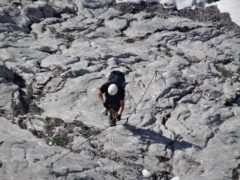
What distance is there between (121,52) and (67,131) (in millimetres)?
5601

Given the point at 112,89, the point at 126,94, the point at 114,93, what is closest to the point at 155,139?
the point at 114,93

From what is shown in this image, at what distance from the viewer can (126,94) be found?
55.3 ft

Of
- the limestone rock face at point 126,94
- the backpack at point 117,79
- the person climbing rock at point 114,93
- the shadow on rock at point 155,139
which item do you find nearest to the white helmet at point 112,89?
the person climbing rock at point 114,93

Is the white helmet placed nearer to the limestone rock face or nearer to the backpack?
the backpack

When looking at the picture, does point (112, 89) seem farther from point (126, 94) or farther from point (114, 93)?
point (126, 94)

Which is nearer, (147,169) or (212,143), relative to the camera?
(147,169)

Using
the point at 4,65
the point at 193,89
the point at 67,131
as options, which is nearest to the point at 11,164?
the point at 67,131

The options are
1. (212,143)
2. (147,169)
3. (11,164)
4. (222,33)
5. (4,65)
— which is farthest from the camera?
(222,33)

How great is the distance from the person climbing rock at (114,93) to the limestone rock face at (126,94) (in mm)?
614

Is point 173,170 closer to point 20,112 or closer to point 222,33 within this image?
point 20,112

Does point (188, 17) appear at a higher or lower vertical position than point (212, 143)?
higher

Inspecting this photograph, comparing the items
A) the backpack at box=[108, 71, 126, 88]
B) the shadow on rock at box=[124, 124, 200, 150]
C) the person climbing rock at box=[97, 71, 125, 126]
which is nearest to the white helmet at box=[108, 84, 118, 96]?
the person climbing rock at box=[97, 71, 125, 126]

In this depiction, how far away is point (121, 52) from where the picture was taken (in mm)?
19312

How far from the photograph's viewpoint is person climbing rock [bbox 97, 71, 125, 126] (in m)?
14.0
